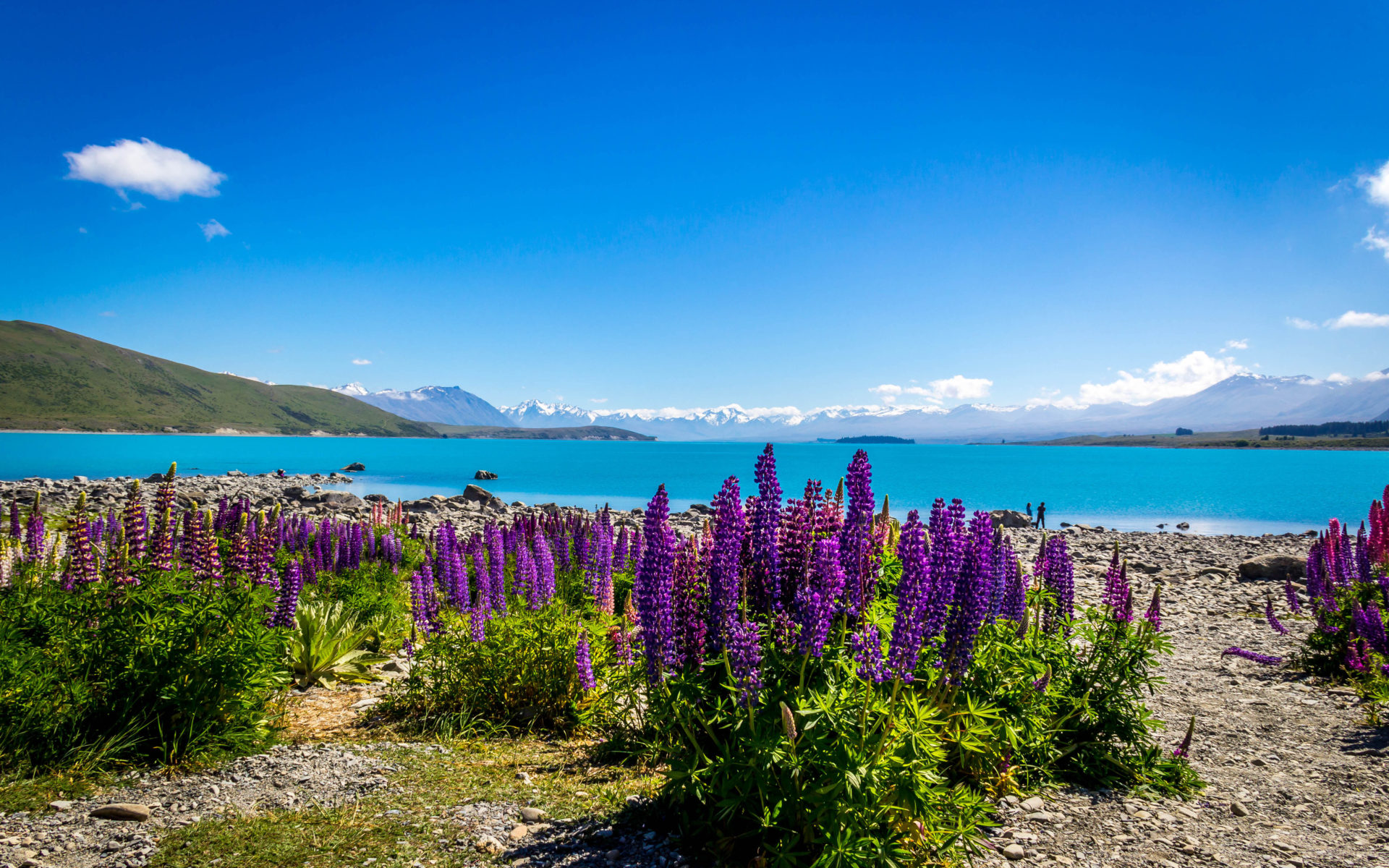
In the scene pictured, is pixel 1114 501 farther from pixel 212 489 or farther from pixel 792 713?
pixel 212 489

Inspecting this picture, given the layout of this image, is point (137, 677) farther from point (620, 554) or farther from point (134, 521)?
point (620, 554)

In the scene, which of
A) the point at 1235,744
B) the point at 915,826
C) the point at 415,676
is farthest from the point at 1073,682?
the point at 415,676

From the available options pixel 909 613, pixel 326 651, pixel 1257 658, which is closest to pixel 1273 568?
pixel 1257 658

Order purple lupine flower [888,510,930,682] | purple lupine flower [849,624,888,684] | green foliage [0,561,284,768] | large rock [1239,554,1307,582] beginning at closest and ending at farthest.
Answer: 1. purple lupine flower [849,624,888,684]
2. purple lupine flower [888,510,930,682]
3. green foliage [0,561,284,768]
4. large rock [1239,554,1307,582]

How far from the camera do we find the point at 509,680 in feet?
25.2

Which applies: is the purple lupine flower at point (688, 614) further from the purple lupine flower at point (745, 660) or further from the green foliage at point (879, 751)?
Result: the purple lupine flower at point (745, 660)

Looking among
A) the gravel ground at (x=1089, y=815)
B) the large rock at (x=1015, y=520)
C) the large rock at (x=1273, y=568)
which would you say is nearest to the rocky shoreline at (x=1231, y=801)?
the gravel ground at (x=1089, y=815)

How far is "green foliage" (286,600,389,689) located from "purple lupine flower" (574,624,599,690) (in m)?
4.07

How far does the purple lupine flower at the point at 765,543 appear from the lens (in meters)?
4.57

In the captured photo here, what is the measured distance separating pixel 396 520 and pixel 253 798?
14.4 meters

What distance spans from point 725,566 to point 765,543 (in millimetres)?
355

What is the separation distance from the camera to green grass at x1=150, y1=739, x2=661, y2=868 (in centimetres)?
452

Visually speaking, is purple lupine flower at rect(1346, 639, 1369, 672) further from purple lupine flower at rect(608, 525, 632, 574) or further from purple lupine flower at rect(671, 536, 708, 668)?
purple lupine flower at rect(608, 525, 632, 574)

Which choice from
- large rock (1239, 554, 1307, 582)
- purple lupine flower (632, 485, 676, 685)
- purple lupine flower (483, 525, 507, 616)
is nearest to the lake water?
large rock (1239, 554, 1307, 582)
